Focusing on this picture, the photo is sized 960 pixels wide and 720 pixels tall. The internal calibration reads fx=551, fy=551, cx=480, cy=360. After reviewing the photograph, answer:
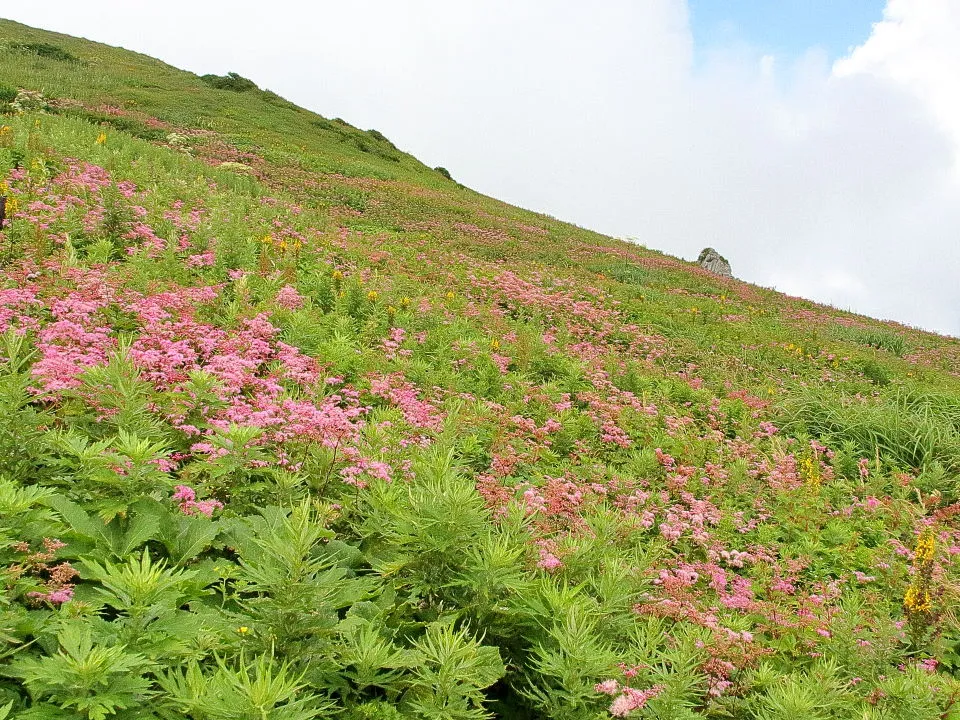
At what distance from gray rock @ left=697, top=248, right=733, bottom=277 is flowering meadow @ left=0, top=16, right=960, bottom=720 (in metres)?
19.1

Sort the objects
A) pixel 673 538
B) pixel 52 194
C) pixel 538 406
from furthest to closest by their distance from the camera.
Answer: pixel 52 194, pixel 538 406, pixel 673 538

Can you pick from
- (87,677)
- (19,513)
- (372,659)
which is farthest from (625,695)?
(19,513)

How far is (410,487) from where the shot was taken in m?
3.88

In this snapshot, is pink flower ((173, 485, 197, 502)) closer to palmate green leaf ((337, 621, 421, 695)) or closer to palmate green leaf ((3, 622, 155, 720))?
palmate green leaf ((3, 622, 155, 720))

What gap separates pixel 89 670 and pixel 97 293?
17.3 feet

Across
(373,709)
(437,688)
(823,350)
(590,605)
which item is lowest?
(373,709)

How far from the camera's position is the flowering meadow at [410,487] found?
2.30 metres

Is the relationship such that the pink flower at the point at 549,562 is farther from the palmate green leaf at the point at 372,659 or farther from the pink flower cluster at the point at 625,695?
the palmate green leaf at the point at 372,659

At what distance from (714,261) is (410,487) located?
3336cm

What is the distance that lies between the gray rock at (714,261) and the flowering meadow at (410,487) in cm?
1906

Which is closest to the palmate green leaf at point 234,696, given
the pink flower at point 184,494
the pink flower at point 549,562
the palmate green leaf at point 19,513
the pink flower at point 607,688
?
the palmate green leaf at point 19,513

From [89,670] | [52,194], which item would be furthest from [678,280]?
[89,670]

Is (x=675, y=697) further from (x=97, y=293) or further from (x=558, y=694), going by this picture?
(x=97, y=293)

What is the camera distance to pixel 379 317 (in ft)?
28.8
